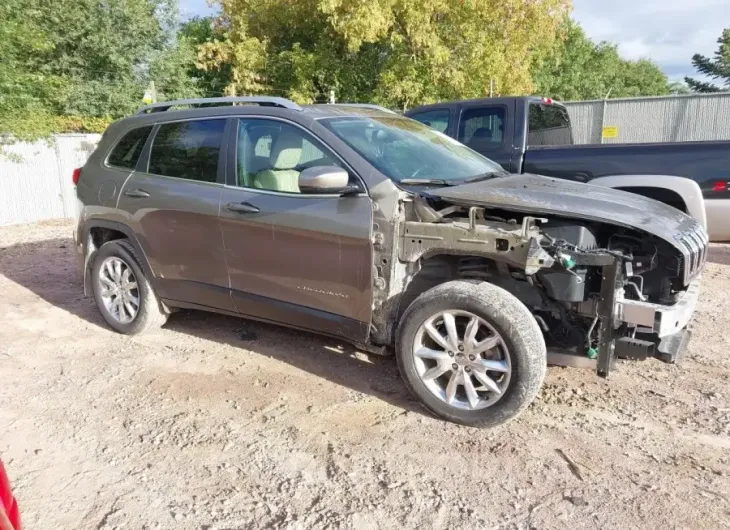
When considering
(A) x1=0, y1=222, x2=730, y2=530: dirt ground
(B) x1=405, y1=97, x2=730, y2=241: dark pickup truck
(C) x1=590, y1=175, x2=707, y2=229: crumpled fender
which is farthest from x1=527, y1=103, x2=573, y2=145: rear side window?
(A) x1=0, y1=222, x2=730, y2=530: dirt ground

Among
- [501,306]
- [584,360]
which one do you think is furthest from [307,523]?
[584,360]

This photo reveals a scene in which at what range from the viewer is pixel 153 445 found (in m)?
3.41

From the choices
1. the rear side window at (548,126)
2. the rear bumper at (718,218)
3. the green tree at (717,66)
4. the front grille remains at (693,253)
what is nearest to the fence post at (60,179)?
the rear side window at (548,126)

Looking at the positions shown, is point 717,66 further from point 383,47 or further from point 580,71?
point 383,47

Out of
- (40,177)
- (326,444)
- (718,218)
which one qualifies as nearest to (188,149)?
(326,444)

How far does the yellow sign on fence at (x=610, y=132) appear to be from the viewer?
1648 cm

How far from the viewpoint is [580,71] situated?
35.2 m

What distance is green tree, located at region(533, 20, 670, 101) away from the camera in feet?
103

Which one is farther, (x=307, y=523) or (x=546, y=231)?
(x=546, y=231)

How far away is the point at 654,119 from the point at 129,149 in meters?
15.0

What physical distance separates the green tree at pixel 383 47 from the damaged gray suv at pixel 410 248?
12719mm

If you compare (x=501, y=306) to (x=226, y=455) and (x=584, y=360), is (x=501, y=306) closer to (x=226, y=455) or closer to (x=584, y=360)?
(x=584, y=360)

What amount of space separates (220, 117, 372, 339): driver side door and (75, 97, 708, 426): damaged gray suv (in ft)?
0.03

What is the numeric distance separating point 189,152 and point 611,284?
3.12 m
